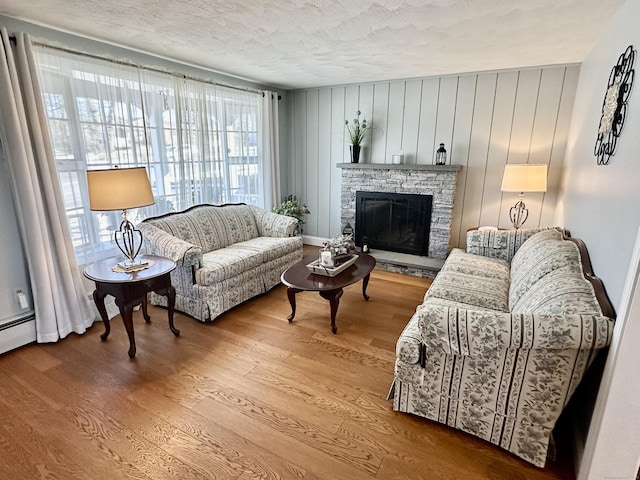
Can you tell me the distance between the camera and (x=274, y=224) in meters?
4.04

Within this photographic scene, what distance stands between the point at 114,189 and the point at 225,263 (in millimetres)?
1093

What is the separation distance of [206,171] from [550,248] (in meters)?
3.40

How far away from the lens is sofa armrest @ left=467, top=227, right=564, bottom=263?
3.31 metres

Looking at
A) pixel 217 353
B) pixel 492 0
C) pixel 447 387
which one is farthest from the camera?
pixel 217 353

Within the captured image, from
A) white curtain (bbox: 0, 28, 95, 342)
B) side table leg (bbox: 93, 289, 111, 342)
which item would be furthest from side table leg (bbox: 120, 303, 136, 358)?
white curtain (bbox: 0, 28, 95, 342)

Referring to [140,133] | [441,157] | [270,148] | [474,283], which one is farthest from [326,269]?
[270,148]

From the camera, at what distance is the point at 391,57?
10.5ft

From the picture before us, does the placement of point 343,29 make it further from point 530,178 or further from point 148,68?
point 530,178

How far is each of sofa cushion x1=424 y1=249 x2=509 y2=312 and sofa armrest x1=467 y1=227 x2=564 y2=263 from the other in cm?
11

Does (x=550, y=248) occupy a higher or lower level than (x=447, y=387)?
higher

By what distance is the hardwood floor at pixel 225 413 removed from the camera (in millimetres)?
1630

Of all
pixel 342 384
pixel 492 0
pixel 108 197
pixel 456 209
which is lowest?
pixel 342 384

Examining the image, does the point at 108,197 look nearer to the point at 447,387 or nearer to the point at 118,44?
the point at 118,44

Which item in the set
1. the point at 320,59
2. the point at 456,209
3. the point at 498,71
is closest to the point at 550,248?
the point at 456,209
